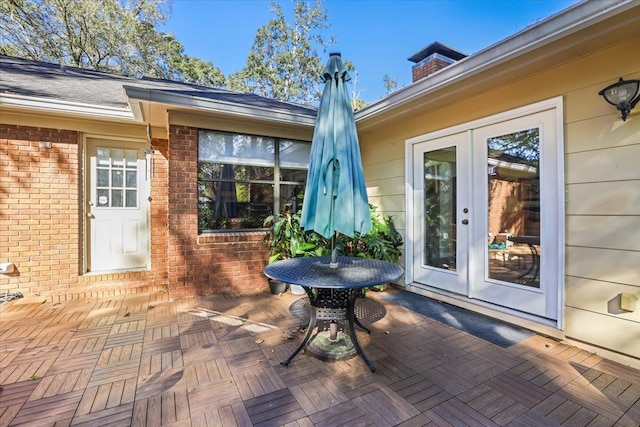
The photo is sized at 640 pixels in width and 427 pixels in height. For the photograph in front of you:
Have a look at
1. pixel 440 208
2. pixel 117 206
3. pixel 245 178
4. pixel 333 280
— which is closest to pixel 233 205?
→ pixel 245 178

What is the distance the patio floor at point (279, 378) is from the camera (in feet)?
5.73

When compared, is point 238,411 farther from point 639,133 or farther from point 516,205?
point 639,133

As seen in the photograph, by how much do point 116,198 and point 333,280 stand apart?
3932 mm

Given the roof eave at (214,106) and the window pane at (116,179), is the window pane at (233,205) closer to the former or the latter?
the roof eave at (214,106)

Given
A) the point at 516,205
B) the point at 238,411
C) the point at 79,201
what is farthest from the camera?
the point at 79,201

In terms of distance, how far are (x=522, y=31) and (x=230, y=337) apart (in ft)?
11.8

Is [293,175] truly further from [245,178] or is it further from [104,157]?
[104,157]

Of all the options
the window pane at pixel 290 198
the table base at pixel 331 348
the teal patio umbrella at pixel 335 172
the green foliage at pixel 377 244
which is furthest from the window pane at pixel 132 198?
the table base at pixel 331 348

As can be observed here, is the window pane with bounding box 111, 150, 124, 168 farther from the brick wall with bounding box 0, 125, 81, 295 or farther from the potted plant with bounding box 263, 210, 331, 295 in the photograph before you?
the potted plant with bounding box 263, 210, 331, 295

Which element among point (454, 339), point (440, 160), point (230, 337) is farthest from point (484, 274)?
point (230, 337)

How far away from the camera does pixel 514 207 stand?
308 cm

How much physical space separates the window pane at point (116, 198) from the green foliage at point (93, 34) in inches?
342

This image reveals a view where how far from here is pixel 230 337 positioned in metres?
2.79

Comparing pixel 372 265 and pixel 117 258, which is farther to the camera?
pixel 117 258
